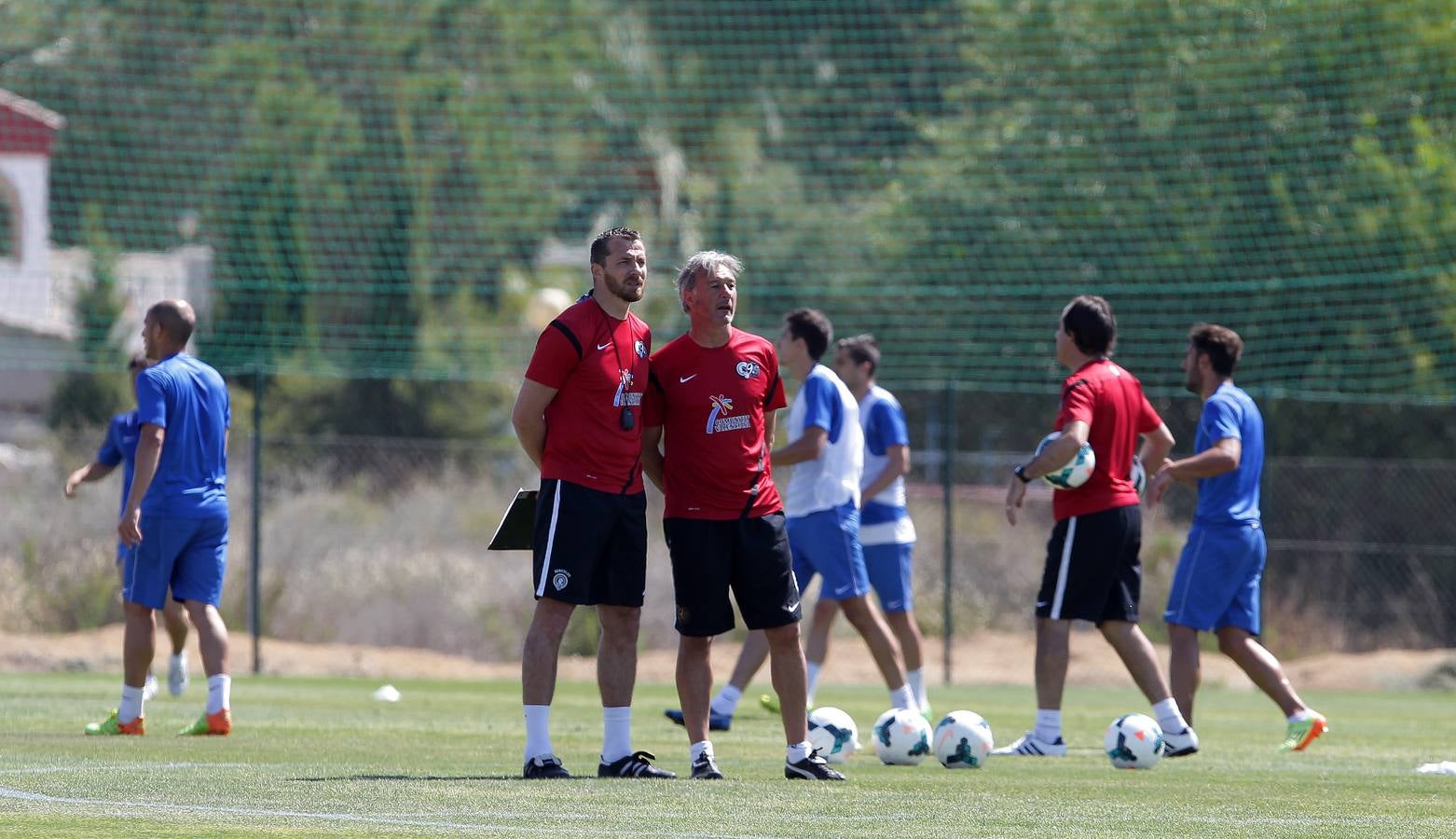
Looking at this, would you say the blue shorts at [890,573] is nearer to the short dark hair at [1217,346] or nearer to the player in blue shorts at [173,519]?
the short dark hair at [1217,346]

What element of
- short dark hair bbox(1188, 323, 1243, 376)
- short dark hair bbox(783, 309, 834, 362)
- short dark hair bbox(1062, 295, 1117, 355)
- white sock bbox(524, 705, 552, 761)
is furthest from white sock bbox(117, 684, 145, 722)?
short dark hair bbox(1188, 323, 1243, 376)

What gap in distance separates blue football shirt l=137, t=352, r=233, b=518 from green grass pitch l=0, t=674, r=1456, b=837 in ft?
3.89

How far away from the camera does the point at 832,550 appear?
1112cm

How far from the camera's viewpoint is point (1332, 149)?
2641 cm

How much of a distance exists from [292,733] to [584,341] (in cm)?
356

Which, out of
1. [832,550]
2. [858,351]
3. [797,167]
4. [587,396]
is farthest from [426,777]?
[797,167]

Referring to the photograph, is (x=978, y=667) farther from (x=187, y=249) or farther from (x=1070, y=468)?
(x=187, y=249)

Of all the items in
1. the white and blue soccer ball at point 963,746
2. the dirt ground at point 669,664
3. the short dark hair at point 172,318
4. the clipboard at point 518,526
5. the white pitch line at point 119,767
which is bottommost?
the dirt ground at point 669,664

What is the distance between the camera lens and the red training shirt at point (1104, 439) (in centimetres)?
952

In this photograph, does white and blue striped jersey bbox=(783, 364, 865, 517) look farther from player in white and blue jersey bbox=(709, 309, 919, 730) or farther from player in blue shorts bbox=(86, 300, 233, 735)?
player in blue shorts bbox=(86, 300, 233, 735)

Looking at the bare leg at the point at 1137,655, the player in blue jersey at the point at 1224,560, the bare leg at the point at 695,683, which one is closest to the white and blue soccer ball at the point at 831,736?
the bare leg at the point at 695,683

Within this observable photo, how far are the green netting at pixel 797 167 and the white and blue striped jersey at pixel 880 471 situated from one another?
10099 mm

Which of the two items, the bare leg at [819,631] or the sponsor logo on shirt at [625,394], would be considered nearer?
the sponsor logo on shirt at [625,394]

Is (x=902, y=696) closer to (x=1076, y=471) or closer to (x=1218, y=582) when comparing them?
(x=1218, y=582)
